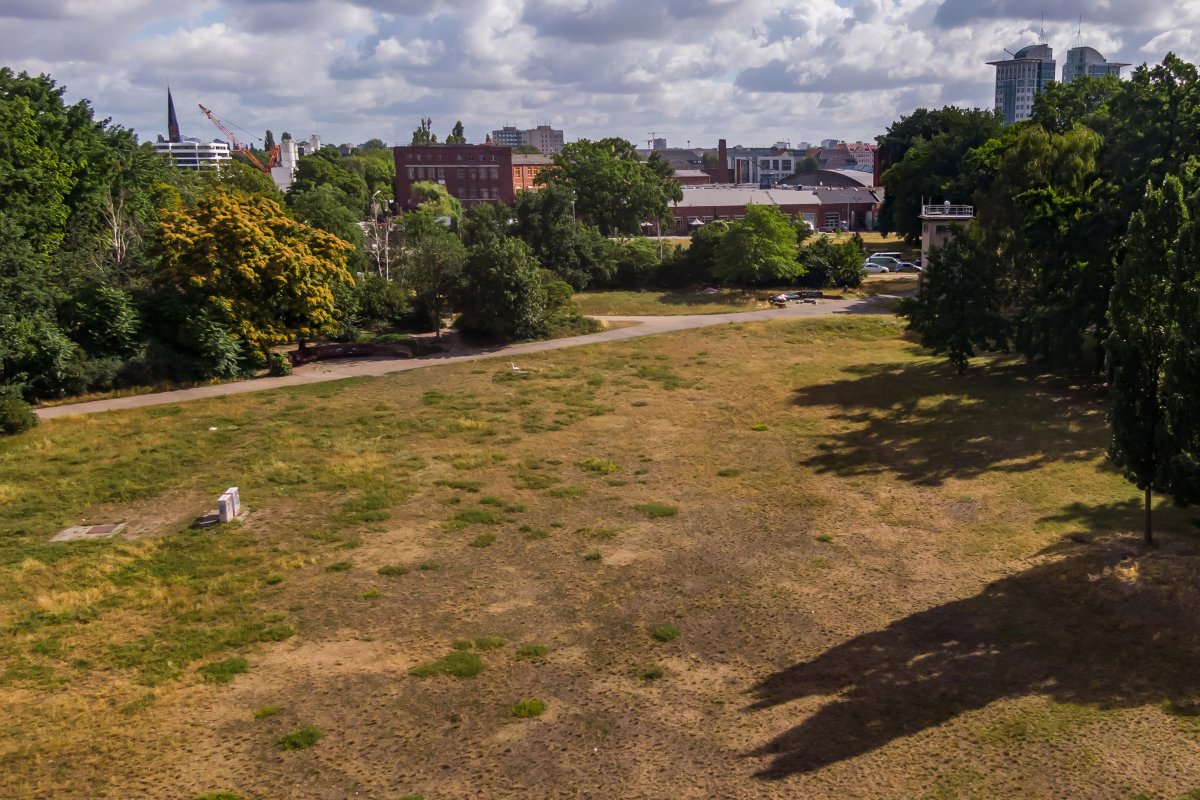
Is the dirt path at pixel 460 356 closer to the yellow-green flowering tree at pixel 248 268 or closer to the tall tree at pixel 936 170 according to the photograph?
the yellow-green flowering tree at pixel 248 268

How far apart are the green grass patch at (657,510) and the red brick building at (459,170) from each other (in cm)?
10734

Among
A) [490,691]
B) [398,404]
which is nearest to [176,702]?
[490,691]

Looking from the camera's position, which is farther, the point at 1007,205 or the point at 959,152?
the point at 959,152

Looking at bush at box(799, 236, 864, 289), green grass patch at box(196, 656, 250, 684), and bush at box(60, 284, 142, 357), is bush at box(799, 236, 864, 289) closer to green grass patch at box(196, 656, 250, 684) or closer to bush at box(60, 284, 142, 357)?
bush at box(60, 284, 142, 357)

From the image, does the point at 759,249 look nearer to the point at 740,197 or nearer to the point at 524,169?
the point at 740,197

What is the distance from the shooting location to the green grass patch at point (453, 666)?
53.1 ft

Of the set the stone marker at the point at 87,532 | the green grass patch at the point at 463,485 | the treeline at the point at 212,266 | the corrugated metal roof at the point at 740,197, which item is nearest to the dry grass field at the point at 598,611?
the green grass patch at the point at 463,485

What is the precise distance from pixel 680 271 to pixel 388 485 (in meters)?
46.9

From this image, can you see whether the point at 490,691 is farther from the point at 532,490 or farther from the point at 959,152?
the point at 959,152

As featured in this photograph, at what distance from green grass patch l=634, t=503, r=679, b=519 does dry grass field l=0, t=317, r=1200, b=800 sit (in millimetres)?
95

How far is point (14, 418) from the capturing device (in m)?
32.2

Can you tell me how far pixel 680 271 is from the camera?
70062mm

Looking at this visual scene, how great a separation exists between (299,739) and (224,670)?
10.1ft

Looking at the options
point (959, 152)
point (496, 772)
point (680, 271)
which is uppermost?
point (959, 152)
